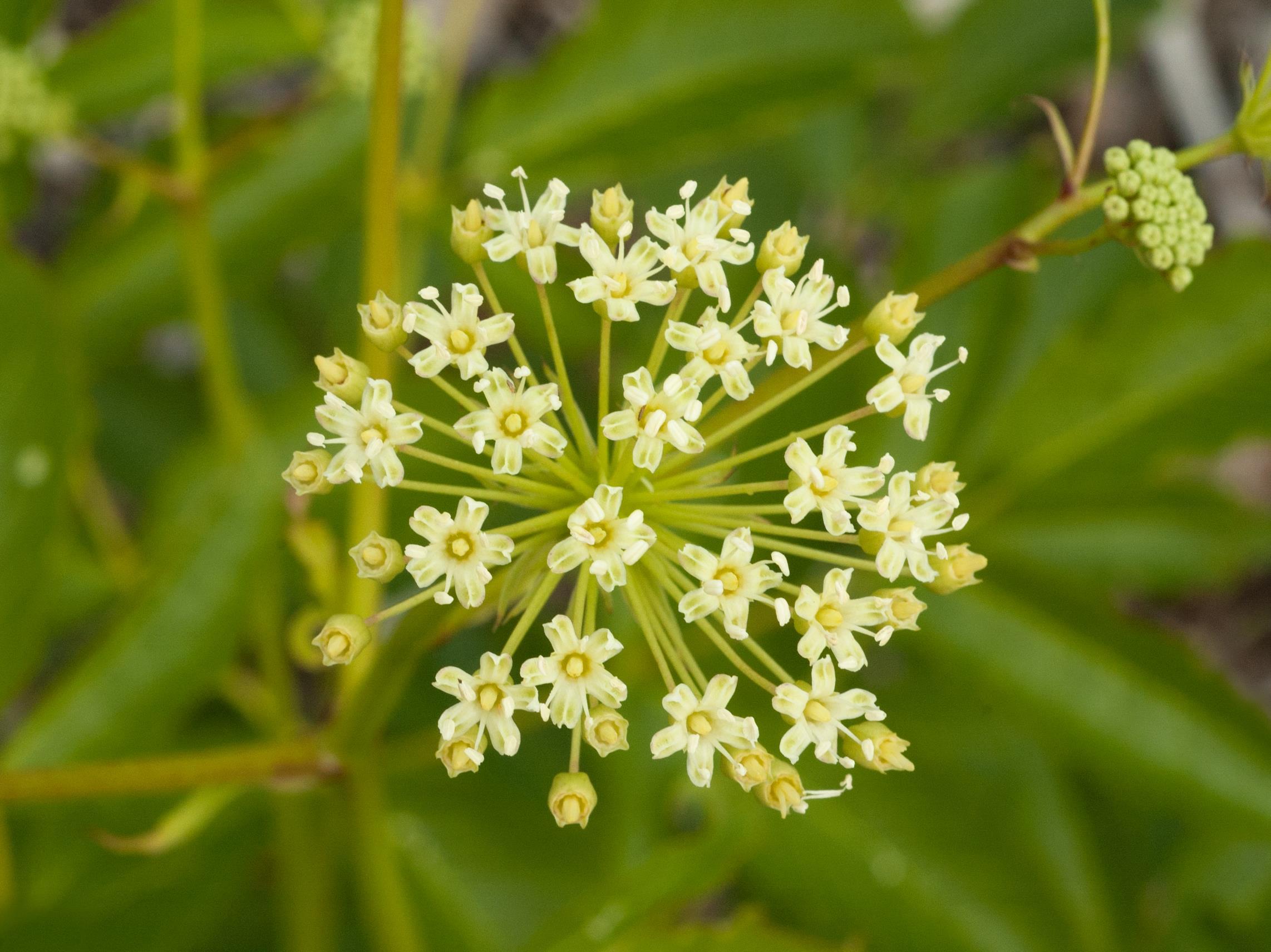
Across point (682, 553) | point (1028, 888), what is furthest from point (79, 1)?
point (1028, 888)

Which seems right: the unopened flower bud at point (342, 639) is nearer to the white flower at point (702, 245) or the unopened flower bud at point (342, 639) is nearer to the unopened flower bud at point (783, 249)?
the white flower at point (702, 245)

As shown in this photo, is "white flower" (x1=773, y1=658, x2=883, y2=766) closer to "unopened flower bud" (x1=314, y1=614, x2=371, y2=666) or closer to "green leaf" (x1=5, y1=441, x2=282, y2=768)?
"unopened flower bud" (x1=314, y1=614, x2=371, y2=666)

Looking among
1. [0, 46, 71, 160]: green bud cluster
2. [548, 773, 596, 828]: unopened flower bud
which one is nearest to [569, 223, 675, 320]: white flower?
[548, 773, 596, 828]: unopened flower bud

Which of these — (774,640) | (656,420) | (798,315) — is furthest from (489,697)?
(774,640)

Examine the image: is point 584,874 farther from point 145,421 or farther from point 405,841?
point 145,421

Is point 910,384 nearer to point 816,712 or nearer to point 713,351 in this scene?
point 713,351
